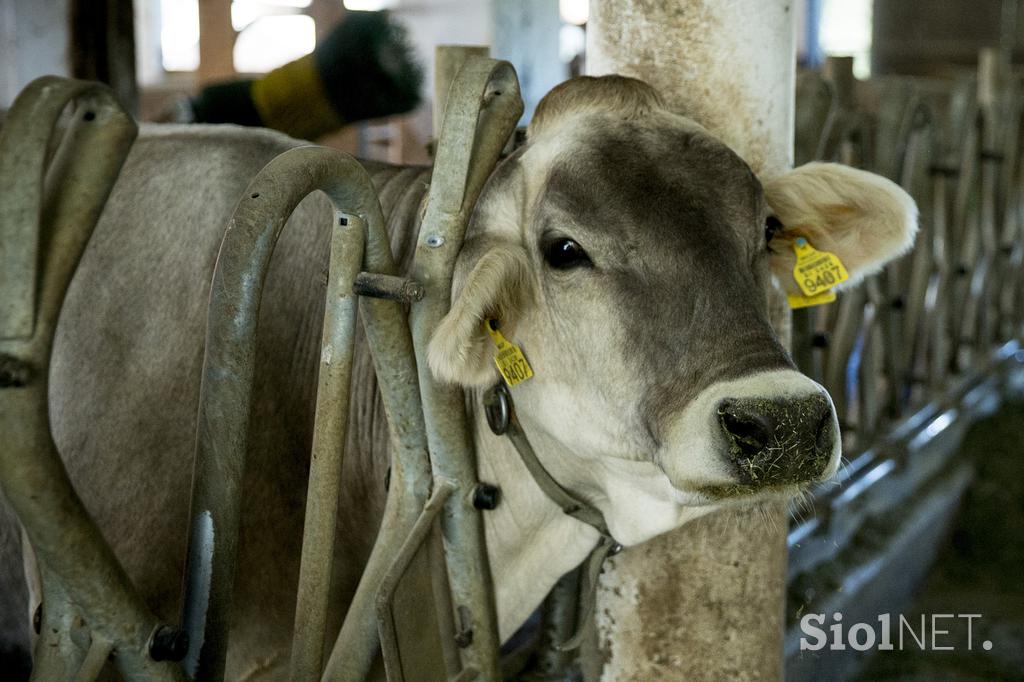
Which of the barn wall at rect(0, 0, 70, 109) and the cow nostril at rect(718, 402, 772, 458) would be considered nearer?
the cow nostril at rect(718, 402, 772, 458)

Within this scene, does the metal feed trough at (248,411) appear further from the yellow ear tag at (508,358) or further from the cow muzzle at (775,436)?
the cow muzzle at (775,436)

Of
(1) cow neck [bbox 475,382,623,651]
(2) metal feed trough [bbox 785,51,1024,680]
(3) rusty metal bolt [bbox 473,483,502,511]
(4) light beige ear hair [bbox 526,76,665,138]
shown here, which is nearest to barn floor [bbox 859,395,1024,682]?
(2) metal feed trough [bbox 785,51,1024,680]

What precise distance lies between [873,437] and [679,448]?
10.0ft

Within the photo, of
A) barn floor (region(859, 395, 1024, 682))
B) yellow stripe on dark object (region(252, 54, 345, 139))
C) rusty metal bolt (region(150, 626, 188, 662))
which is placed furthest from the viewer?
barn floor (region(859, 395, 1024, 682))

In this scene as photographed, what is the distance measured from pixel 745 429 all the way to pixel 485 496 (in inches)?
20.8

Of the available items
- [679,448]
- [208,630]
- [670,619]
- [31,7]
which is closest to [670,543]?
[670,619]

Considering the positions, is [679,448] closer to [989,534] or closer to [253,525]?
[253,525]

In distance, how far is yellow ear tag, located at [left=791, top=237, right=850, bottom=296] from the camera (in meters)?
2.06

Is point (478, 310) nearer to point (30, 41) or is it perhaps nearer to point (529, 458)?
point (529, 458)

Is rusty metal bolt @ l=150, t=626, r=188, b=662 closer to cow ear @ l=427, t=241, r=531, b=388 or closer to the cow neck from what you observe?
cow ear @ l=427, t=241, r=531, b=388

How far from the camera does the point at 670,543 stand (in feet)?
6.73

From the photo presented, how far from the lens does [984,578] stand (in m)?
4.50

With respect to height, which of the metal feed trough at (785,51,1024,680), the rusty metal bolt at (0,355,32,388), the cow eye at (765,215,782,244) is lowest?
the metal feed trough at (785,51,1024,680)

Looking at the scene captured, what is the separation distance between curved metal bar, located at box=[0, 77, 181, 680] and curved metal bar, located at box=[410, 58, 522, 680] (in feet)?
1.83
